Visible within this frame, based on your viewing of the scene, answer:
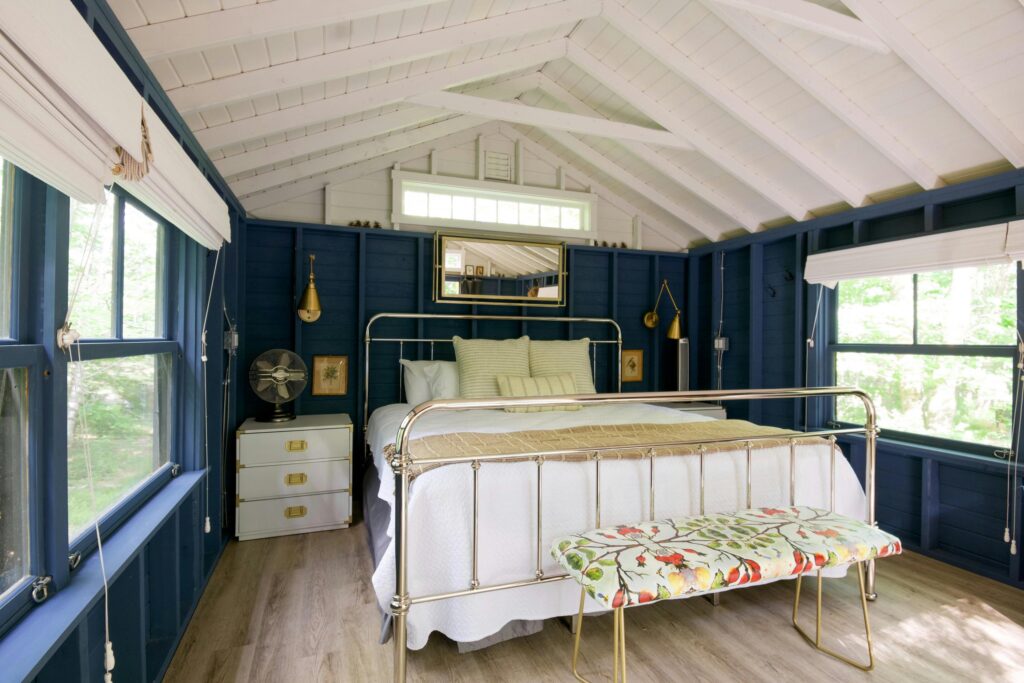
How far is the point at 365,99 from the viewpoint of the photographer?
2.70 m

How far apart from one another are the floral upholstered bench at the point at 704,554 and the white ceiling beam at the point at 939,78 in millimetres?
1972

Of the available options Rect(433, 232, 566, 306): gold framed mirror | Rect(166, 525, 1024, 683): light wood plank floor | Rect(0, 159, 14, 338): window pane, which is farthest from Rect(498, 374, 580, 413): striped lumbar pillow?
Rect(0, 159, 14, 338): window pane

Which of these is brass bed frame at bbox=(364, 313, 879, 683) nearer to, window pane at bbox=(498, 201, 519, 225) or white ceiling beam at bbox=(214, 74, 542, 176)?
Result: white ceiling beam at bbox=(214, 74, 542, 176)

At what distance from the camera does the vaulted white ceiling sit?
2.06 metres

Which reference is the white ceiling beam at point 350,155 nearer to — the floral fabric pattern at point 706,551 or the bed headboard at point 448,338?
the bed headboard at point 448,338

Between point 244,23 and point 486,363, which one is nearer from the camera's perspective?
point 244,23

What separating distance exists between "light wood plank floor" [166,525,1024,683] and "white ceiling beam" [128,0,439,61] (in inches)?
83.3

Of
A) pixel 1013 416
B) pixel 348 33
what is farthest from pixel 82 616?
pixel 1013 416

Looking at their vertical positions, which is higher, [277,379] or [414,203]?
[414,203]

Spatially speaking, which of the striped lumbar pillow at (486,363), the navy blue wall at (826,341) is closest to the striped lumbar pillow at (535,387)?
the striped lumbar pillow at (486,363)

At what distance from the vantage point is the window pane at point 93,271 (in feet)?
4.52

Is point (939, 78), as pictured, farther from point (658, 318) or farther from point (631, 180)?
point (658, 318)

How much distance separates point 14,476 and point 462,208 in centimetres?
350

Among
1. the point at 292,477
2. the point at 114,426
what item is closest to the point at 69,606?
the point at 114,426
